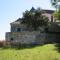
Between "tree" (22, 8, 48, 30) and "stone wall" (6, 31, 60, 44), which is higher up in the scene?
"tree" (22, 8, 48, 30)

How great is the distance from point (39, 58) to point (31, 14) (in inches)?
1218

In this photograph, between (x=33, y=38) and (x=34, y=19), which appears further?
(x=34, y=19)

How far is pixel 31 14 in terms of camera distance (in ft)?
177

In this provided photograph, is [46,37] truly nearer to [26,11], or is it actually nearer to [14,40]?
[14,40]

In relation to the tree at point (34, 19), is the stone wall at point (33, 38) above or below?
below

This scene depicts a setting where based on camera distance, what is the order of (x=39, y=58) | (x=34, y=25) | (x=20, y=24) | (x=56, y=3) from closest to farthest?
(x=39, y=58) < (x=56, y=3) < (x=34, y=25) < (x=20, y=24)

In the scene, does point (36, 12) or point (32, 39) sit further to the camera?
point (36, 12)

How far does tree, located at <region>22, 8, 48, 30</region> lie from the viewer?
5334cm

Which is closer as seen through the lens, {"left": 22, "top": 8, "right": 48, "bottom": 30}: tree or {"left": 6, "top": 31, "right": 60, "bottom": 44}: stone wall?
{"left": 6, "top": 31, "right": 60, "bottom": 44}: stone wall

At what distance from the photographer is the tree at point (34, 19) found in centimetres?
5334

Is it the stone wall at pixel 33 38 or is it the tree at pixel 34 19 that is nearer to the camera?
the stone wall at pixel 33 38

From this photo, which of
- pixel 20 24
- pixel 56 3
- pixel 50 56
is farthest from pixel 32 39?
pixel 50 56

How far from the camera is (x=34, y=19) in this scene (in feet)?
176

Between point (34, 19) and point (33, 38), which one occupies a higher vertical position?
point (34, 19)
